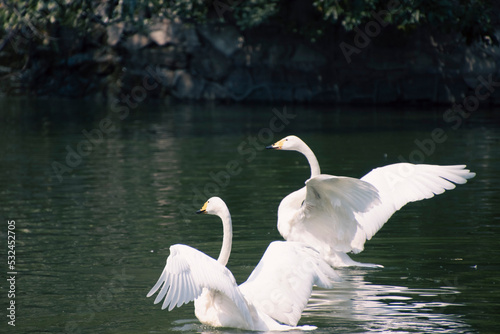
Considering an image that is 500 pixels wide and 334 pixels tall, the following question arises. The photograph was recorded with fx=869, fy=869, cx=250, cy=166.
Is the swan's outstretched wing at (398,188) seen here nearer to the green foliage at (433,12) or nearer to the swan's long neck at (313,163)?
the swan's long neck at (313,163)

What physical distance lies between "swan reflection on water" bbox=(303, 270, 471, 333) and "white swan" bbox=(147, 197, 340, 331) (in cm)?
29

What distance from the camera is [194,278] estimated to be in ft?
16.8

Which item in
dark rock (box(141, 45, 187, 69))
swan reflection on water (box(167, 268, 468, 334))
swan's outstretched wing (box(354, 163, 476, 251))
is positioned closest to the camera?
swan reflection on water (box(167, 268, 468, 334))

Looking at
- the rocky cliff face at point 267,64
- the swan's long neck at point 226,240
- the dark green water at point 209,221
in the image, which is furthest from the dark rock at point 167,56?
the swan's long neck at point 226,240

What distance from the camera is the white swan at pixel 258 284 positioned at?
5.13 meters

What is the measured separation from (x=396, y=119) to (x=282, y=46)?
7.37 metres

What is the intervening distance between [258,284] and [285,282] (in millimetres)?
180

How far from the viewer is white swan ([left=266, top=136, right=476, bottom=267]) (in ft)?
23.4

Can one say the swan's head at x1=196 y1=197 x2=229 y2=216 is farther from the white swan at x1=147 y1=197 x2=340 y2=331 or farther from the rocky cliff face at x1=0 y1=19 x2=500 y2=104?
the rocky cliff face at x1=0 y1=19 x2=500 y2=104

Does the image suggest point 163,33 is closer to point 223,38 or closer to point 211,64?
point 211,64

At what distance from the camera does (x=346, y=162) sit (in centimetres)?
1384

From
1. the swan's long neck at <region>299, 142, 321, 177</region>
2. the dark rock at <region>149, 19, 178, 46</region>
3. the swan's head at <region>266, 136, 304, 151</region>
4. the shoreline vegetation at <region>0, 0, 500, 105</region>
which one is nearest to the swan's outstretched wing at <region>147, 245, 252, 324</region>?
the swan's long neck at <region>299, 142, 321, 177</region>

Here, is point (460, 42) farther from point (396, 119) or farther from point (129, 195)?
point (129, 195)

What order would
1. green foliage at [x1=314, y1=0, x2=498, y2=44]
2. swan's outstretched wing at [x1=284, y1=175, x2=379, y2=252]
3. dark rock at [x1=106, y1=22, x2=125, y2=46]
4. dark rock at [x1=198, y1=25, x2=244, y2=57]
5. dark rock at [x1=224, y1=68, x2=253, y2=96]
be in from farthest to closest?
1. dark rock at [x1=106, y1=22, x2=125, y2=46]
2. dark rock at [x1=224, y1=68, x2=253, y2=96]
3. dark rock at [x1=198, y1=25, x2=244, y2=57]
4. green foliage at [x1=314, y1=0, x2=498, y2=44]
5. swan's outstretched wing at [x1=284, y1=175, x2=379, y2=252]
